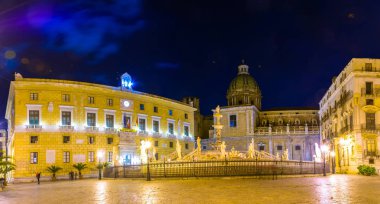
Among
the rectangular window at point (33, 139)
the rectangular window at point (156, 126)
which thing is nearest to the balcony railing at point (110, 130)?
the rectangular window at point (156, 126)

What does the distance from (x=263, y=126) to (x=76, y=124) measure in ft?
151

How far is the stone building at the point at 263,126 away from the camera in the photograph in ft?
263

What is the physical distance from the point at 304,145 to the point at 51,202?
69041 mm

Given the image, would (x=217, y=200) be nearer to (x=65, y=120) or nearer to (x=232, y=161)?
(x=232, y=161)

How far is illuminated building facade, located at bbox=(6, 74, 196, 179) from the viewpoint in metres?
46.7

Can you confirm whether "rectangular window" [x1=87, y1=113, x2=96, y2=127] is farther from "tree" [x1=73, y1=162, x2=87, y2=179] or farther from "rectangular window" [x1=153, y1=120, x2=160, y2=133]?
"rectangular window" [x1=153, y1=120, x2=160, y2=133]

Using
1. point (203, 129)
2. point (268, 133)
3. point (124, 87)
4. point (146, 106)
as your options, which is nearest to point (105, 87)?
point (124, 87)

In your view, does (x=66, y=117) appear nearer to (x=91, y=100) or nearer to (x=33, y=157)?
(x=91, y=100)

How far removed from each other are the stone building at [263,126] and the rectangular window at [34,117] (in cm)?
3790

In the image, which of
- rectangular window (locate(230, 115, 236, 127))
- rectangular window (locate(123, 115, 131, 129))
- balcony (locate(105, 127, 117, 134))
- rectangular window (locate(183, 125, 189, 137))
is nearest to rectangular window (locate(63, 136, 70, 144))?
balcony (locate(105, 127, 117, 134))

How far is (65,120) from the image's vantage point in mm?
49688

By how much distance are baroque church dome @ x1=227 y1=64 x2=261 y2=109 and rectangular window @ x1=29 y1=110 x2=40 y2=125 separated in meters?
51.1

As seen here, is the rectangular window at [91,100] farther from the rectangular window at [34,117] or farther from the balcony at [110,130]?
the rectangular window at [34,117]

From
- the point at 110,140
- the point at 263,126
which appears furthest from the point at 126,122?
the point at 263,126
